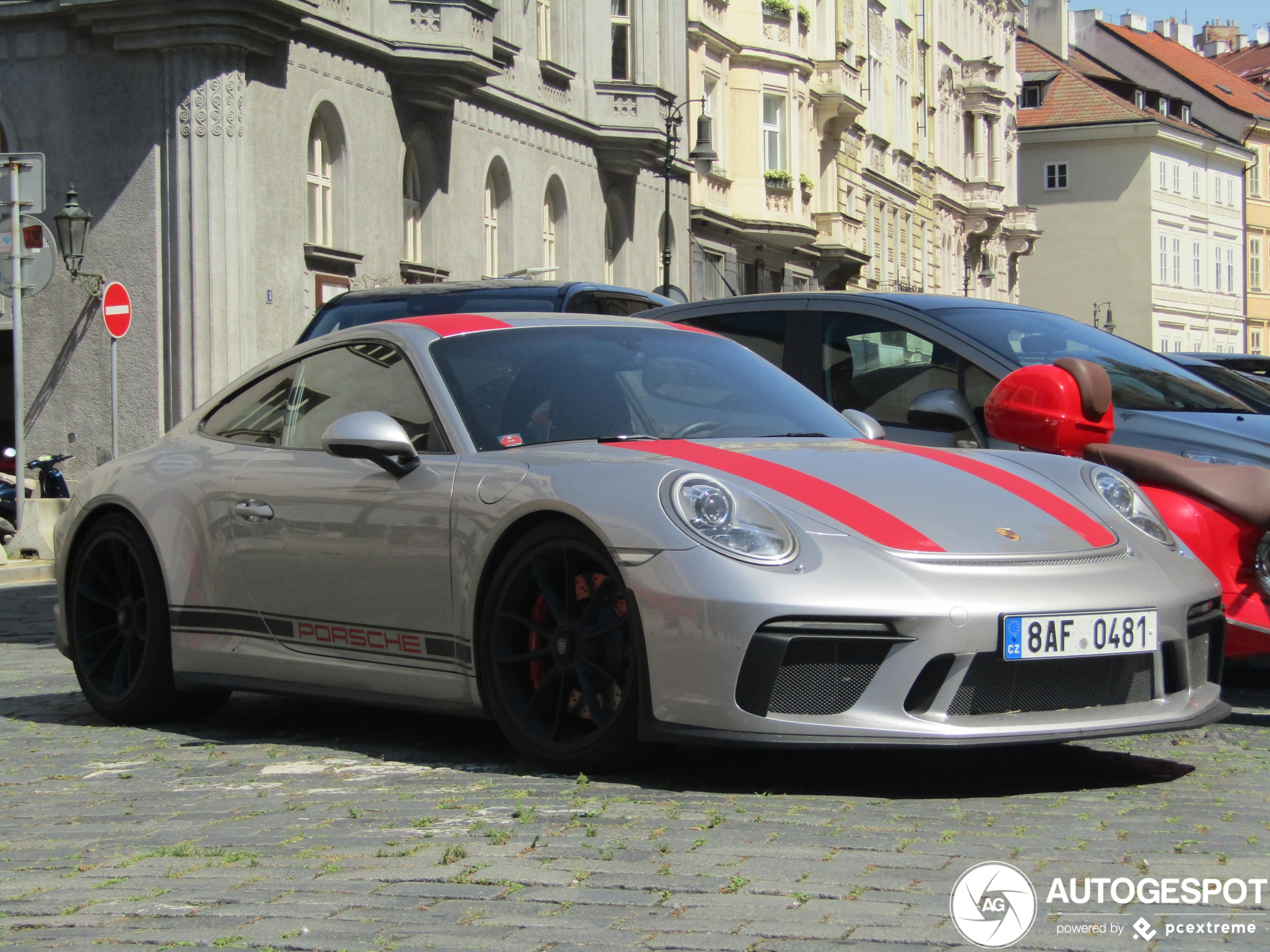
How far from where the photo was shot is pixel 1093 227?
8338 centimetres

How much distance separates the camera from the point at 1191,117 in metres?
90.0

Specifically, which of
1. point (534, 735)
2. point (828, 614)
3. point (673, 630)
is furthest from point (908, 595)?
point (534, 735)

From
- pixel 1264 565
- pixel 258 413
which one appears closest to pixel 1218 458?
pixel 1264 565

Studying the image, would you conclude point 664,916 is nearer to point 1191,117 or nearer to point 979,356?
point 979,356

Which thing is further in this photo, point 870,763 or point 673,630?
point 870,763

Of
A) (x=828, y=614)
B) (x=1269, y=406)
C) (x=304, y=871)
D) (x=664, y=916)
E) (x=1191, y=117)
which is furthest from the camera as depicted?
(x=1191, y=117)

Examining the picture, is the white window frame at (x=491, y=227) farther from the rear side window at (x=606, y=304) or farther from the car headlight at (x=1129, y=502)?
the car headlight at (x=1129, y=502)

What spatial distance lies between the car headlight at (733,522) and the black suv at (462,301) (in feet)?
22.6

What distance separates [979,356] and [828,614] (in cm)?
375

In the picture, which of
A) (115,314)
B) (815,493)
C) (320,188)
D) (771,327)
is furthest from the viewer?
(320,188)

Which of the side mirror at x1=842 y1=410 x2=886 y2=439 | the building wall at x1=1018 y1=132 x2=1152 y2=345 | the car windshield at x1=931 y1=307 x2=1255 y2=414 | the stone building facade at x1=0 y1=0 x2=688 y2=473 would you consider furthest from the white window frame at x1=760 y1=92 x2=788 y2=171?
the side mirror at x1=842 y1=410 x2=886 y2=439

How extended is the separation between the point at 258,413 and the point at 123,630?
37.6 inches

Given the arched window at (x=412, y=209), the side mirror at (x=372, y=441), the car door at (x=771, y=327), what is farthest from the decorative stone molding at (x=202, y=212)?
the side mirror at (x=372, y=441)

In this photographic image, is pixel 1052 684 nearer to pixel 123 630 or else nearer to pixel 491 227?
pixel 123 630
